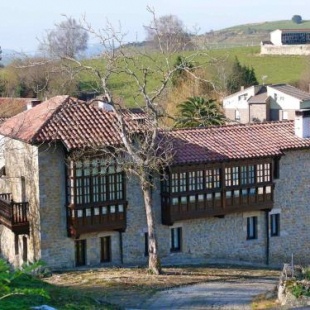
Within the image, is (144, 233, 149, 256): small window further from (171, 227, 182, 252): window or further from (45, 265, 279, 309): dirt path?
(45, 265, 279, 309): dirt path

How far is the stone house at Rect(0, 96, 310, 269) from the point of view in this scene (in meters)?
29.2

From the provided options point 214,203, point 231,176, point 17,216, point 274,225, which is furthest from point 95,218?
point 274,225

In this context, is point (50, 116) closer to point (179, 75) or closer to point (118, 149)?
point (118, 149)

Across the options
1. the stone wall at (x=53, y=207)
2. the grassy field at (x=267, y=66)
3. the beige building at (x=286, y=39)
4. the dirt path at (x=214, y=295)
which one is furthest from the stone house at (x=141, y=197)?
the beige building at (x=286, y=39)

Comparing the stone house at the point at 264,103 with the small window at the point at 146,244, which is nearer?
the small window at the point at 146,244

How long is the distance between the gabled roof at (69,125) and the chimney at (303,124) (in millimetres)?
7691

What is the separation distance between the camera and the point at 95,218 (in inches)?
1154

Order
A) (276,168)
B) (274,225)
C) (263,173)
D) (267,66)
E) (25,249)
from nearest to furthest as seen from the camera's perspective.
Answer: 1. (25,249)
2. (263,173)
3. (276,168)
4. (274,225)
5. (267,66)

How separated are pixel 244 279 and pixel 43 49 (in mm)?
11285

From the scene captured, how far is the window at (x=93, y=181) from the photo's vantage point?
94.7 ft

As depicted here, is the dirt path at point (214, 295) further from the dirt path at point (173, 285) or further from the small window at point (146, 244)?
the small window at point (146, 244)

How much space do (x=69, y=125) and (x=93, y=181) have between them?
7.59 ft

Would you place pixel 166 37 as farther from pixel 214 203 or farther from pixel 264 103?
pixel 264 103

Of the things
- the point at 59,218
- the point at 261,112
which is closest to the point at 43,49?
the point at 59,218
